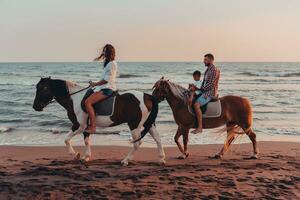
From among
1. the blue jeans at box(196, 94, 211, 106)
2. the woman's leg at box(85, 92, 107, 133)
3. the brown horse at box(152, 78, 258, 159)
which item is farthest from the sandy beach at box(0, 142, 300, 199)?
the blue jeans at box(196, 94, 211, 106)

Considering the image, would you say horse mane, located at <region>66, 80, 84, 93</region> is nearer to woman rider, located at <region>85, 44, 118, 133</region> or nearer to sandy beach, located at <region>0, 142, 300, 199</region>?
woman rider, located at <region>85, 44, 118, 133</region>

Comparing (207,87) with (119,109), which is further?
(207,87)

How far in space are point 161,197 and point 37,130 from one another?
982 cm

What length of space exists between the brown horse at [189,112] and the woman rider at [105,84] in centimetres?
117

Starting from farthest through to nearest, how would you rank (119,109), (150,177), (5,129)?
(5,129)
(119,109)
(150,177)

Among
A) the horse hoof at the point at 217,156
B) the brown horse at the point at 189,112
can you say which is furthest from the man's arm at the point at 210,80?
the horse hoof at the point at 217,156

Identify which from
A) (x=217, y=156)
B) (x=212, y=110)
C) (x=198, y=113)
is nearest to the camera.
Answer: (x=198, y=113)

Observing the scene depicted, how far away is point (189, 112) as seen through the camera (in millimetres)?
9484

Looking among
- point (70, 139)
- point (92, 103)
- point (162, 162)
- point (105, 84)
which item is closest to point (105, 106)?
point (92, 103)

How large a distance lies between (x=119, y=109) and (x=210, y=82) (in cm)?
216

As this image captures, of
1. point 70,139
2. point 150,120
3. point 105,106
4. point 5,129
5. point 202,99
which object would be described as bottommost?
point 5,129

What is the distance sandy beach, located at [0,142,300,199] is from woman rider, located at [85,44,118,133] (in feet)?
3.58

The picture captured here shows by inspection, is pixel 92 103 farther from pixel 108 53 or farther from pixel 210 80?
pixel 210 80

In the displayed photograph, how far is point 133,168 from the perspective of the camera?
27.5 ft
